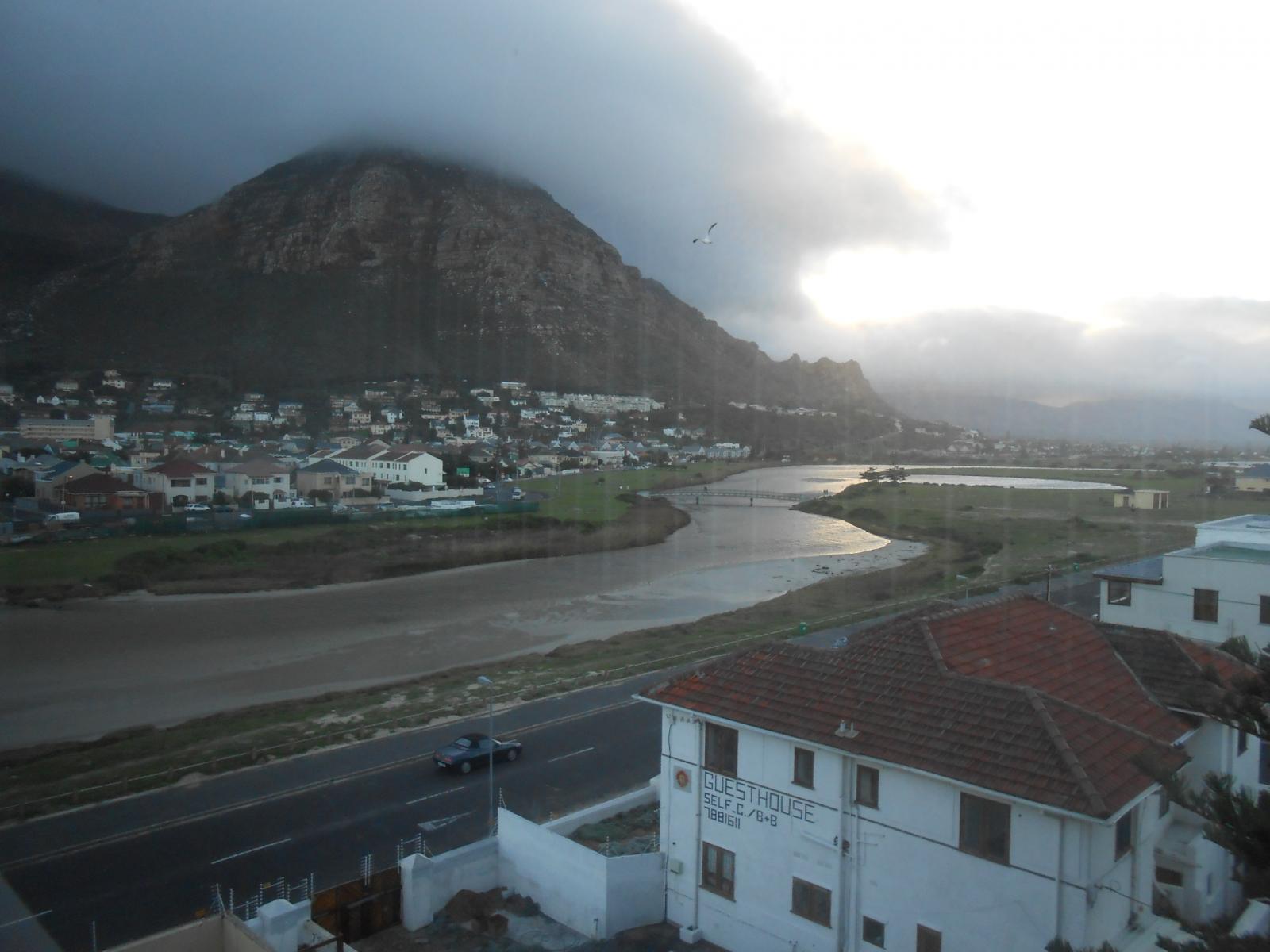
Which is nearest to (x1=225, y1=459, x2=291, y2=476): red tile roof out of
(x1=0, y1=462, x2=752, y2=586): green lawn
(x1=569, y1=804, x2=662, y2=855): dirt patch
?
(x1=0, y1=462, x2=752, y2=586): green lawn

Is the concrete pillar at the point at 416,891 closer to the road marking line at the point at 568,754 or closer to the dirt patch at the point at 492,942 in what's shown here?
the dirt patch at the point at 492,942

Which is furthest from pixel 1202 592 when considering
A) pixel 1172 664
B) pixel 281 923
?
pixel 281 923

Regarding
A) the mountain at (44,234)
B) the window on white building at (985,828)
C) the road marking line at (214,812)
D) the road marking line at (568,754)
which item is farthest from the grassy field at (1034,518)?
the mountain at (44,234)

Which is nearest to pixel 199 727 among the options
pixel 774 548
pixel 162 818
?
pixel 162 818

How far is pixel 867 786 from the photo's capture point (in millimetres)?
4746

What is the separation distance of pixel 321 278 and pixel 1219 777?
83105 mm

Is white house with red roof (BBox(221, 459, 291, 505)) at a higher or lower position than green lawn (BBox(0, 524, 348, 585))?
higher

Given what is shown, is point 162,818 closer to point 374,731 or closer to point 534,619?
point 374,731

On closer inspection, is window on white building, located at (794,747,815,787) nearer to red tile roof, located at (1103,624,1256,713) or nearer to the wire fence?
red tile roof, located at (1103,624,1256,713)

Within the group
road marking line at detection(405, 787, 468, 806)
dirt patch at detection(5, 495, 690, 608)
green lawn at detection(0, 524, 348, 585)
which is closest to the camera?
road marking line at detection(405, 787, 468, 806)

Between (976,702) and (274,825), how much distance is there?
591cm

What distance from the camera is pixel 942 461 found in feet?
291

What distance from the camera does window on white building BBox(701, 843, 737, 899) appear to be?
17.8ft

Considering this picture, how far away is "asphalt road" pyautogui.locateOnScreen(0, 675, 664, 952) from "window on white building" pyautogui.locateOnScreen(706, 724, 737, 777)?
2.60 metres
